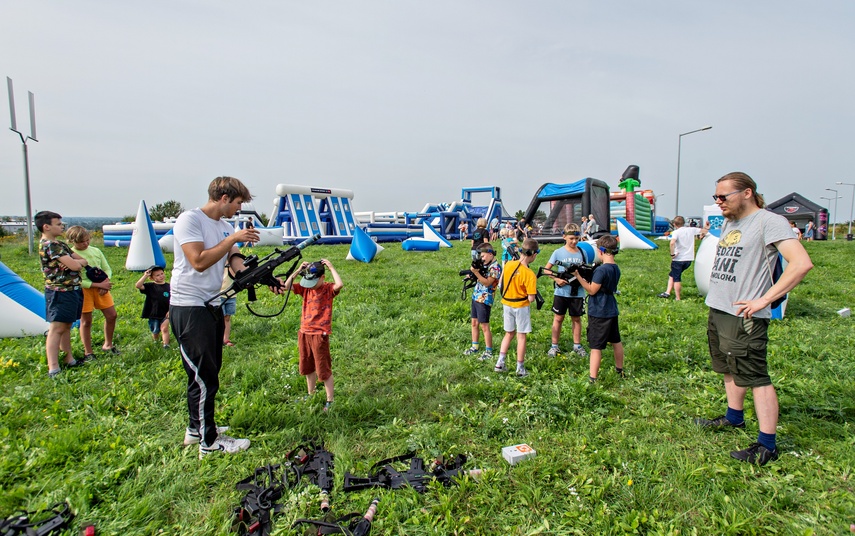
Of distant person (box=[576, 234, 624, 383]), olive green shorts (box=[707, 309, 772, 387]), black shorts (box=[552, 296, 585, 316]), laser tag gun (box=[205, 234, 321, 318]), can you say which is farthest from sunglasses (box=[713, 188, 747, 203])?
laser tag gun (box=[205, 234, 321, 318])

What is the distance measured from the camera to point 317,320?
4.05m

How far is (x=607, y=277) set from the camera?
4.41 m

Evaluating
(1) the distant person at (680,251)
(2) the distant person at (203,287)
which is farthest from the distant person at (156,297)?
(1) the distant person at (680,251)

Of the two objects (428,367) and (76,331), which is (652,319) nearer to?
(428,367)

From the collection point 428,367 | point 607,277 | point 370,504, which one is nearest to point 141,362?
point 428,367

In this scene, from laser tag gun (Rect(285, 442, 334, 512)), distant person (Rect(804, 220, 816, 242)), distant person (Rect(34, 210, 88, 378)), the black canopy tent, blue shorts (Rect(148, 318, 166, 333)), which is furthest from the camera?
the black canopy tent

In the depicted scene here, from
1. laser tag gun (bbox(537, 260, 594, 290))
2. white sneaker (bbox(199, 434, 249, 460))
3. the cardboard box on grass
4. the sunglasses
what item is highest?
the sunglasses

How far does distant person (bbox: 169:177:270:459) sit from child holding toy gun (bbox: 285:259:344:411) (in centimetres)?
83

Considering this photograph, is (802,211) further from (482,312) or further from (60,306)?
(60,306)

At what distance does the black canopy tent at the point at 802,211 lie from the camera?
3903cm

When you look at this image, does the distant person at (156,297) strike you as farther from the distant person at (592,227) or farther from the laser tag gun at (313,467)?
the distant person at (592,227)

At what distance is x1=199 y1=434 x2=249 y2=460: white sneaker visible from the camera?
10.7 ft

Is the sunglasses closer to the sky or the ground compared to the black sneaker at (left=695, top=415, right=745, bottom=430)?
closer to the sky

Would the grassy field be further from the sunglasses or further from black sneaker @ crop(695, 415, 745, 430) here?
the sunglasses
